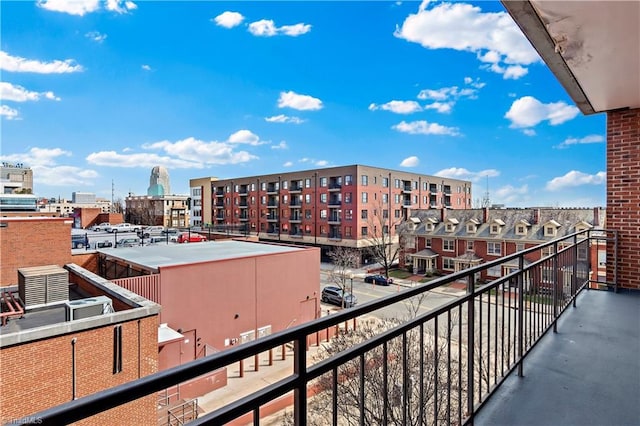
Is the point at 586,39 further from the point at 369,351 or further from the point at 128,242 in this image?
the point at 128,242

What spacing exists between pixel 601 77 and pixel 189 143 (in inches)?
2720

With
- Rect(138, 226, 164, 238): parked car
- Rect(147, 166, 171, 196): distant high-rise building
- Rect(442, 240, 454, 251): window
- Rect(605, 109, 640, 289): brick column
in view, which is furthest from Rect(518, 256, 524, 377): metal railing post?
Rect(147, 166, 171, 196): distant high-rise building

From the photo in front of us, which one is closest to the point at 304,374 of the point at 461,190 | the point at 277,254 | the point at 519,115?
the point at 277,254

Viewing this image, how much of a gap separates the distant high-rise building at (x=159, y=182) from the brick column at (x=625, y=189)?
68.6 meters

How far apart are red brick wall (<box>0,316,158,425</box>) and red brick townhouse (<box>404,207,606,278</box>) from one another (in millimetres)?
16763

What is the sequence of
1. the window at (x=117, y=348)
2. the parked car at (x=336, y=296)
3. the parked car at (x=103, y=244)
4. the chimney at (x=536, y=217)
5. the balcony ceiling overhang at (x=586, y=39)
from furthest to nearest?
the chimney at (x=536, y=217)
the parked car at (x=103, y=244)
the parked car at (x=336, y=296)
the window at (x=117, y=348)
the balcony ceiling overhang at (x=586, y=39)

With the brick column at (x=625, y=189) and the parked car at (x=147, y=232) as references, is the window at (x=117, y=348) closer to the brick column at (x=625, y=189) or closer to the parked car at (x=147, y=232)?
the brick column at (x=625, y=189)

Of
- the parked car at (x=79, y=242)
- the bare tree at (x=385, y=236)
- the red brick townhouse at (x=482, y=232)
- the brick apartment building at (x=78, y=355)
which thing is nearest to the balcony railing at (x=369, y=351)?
the brick apartment building at (x=78, y=355)

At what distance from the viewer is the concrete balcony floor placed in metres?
1.90

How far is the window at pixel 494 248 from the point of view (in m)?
20.5

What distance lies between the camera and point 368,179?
28.2 meters

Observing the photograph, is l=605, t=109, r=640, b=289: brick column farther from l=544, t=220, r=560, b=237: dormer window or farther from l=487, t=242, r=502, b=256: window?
l=487, t=242, r=502, b=256: window

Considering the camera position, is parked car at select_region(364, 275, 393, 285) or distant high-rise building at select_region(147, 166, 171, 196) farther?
distant high-rise building at select_region(147, 166, 171, 196)

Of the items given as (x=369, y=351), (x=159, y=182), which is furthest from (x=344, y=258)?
(x=159, y=182)
